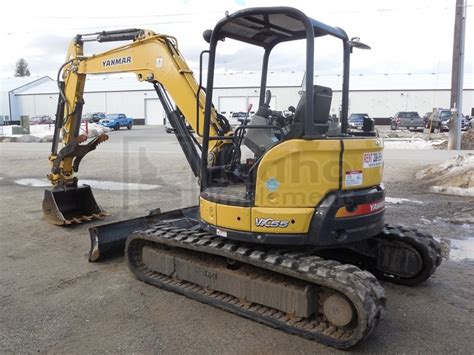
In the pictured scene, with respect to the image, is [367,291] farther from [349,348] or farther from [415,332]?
[415,332]

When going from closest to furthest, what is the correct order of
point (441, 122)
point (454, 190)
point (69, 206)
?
point (69, 206)
point (454, 190)
point (441, 122)

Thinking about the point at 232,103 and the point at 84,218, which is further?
the point at 232,103

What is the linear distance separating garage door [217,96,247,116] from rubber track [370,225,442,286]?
4578cm

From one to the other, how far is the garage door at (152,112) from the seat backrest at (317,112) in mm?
53912

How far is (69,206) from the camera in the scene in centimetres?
801

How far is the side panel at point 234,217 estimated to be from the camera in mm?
4332

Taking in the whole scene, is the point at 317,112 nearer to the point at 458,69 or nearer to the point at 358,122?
the point at 358,122

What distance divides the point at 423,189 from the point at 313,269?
316 inches

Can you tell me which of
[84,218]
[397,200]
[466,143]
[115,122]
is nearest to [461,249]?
[397,200]

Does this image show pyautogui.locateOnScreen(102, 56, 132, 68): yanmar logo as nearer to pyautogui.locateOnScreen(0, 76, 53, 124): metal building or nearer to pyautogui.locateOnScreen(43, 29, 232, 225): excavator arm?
pyautogui.locateOnScreen(43, 29, 232, 225): excavator arm

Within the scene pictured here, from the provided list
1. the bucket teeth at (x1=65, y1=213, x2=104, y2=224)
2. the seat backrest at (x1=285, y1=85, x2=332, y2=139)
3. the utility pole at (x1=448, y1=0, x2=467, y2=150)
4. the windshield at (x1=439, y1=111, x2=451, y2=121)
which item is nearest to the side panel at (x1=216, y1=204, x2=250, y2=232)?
the seat backrest at (x1=285, y1=85, x2=332, y2=139)

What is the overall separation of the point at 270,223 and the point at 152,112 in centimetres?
5499

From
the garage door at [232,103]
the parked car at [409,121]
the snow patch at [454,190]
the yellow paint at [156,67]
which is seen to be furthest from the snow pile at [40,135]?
the parked car at [409,121]

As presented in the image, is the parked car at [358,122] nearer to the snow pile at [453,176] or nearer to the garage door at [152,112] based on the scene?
the snow pile at [453,176]
